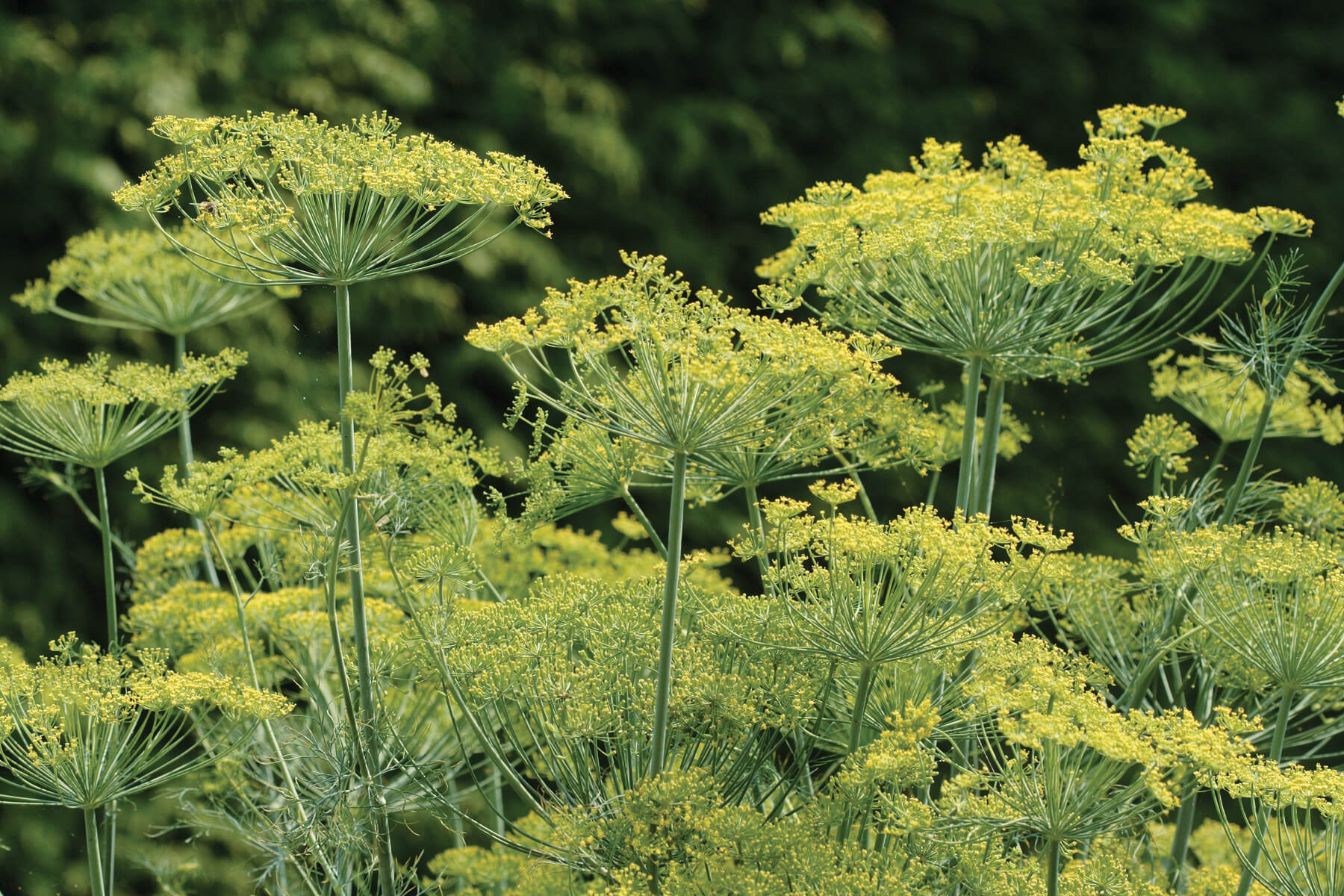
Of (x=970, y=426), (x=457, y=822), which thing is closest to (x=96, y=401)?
(x=457, y=822)

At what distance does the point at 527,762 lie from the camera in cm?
177

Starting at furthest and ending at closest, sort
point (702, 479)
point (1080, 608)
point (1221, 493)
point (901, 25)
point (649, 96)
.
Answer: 1. point (901, 25)
2. point (649, 96)
3. point (1221, 493)
4. point (1080, 608)
5. point (702, 479)

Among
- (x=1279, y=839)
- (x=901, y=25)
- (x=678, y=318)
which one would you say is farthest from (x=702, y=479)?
(x=901, y=25)

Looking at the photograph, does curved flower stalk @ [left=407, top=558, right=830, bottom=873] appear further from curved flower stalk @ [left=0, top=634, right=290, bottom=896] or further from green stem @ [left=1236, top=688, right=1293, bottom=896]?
green stem @ [left=1236, top=688, right=1293, bottom=896]

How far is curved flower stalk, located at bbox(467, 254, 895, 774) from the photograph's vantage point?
4.89ft

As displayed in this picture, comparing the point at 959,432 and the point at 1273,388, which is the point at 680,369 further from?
the point at 1273,388

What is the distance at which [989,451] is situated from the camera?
6.86 feet

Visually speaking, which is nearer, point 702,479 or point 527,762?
point 527,762

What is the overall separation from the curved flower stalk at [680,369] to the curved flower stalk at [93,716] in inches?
24.6

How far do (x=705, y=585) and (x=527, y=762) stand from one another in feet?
2.05

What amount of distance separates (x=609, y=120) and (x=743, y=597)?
3.61 metres

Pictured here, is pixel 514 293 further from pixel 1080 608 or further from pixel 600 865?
pixel 600 865

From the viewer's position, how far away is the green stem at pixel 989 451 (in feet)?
6.74

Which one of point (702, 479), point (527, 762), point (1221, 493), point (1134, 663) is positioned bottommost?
point (527, 762)
